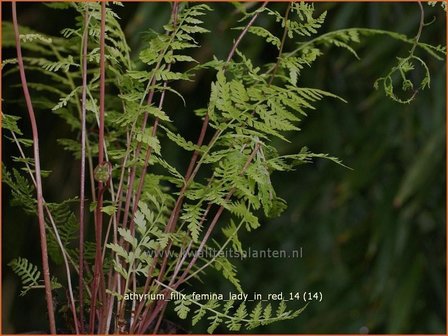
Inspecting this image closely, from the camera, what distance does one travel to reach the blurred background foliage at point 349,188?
1.30 m

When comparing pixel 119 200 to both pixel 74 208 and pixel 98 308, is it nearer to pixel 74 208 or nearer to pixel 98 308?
pixel 98 308

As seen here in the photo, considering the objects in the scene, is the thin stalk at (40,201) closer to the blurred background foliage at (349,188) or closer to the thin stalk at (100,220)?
the thin stalk at (100,220)

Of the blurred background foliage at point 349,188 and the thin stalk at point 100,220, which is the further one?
the blurred background foliage at point 349,188

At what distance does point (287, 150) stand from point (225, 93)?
921 millimetres

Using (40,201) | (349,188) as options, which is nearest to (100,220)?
(40,201)

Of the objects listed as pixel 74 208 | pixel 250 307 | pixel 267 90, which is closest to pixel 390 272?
pixel 250 307

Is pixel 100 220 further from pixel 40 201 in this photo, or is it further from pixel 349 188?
pixel 349 188

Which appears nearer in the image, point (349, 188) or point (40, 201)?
point (40, 201)

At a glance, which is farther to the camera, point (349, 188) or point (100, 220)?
point (349, 188)

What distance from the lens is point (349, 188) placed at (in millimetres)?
1327

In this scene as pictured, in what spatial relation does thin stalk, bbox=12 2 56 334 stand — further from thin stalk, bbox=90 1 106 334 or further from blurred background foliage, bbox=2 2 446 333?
blurred background foliage, bbox=2 2 446 333

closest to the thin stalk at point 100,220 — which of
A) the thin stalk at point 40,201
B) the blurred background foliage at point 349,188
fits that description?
the thin stalk at point 40,201

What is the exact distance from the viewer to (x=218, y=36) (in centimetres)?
129

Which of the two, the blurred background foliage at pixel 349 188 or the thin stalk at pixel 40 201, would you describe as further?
the blurred background foliage at pixel 349 188
